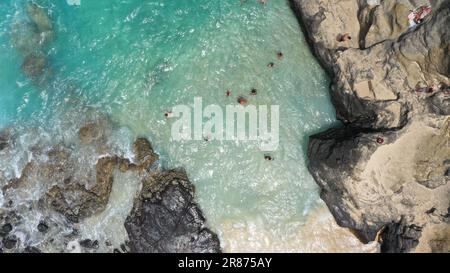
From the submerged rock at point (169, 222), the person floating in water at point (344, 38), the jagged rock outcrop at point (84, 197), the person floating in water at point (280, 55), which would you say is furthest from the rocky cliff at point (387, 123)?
the jagged rock outcrop at point (84, 197)

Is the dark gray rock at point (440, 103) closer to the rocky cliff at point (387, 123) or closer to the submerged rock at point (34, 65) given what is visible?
the rocky cliff at point (387, 123)

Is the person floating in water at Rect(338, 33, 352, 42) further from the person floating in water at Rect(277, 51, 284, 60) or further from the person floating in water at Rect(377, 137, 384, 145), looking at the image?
the person floating in water at Rect(377, 137, 384, 145)

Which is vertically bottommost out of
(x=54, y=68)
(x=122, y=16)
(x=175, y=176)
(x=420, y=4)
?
(x=175, y=176)

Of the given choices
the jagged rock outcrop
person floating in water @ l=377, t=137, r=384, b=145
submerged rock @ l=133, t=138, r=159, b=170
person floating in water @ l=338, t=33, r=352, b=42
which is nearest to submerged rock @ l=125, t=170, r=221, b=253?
the jagged rock outcrop

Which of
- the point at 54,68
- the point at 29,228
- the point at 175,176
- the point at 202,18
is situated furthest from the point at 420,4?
the point at 29,228

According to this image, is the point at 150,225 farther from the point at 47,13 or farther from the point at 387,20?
the point at 387,20
